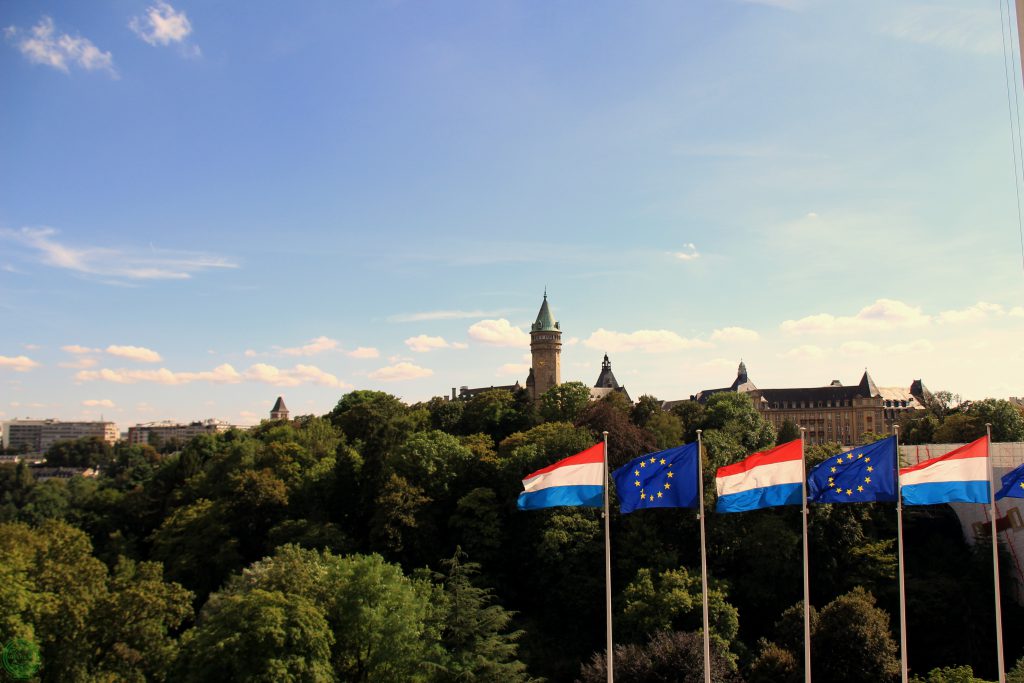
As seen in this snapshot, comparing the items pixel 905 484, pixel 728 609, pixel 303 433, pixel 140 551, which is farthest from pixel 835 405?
pixel 905 484

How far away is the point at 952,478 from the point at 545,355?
280 ft

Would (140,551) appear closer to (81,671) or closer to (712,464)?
(81,671)

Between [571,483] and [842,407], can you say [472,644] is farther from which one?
[842,407]

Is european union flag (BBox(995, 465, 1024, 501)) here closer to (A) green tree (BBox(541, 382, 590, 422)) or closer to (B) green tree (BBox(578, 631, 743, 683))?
(B) green tree (BBox(578, 631, 743, 683))

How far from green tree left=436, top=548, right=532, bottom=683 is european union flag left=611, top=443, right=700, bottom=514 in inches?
564

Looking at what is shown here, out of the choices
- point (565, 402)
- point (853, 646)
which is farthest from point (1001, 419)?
point (853, 646)

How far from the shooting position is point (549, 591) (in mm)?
43812

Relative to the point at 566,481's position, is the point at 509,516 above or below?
below

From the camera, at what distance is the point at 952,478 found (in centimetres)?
2005

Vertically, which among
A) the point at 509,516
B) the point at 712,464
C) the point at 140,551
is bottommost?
the point at 140,551

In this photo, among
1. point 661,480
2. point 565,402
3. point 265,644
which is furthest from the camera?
point 565,402

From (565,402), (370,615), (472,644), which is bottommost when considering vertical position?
(472,644)

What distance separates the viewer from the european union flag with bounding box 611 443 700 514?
18659 mm

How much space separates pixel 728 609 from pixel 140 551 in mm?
50989
